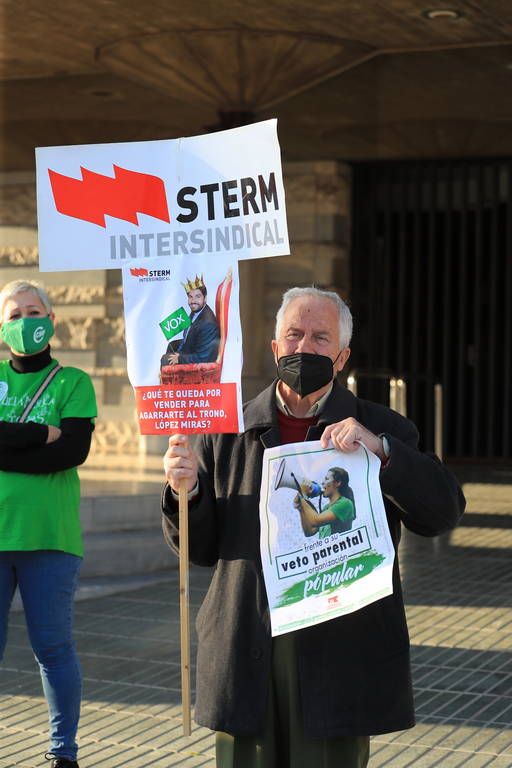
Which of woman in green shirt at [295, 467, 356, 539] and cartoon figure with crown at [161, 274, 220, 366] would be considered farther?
cartoon figure with crown at [161, 274, 220, 366]

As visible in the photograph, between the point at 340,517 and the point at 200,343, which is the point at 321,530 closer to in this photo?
the point at 340,517

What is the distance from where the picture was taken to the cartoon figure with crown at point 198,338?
9.93ft

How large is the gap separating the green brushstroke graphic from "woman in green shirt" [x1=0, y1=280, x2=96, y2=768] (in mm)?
1556

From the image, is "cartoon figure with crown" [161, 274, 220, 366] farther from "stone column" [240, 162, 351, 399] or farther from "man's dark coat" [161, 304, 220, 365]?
"stone column" [240, 162, 351, 399]

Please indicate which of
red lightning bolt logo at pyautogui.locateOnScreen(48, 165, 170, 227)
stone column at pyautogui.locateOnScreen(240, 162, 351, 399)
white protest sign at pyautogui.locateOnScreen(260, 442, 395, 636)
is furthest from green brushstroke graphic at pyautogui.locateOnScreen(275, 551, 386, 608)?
stone column at pyautogui.locateOnScreen(240, 162, 351, 399)

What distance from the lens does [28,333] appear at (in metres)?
4.21

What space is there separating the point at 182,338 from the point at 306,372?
37 cm

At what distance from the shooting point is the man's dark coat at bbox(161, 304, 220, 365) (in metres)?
3.03

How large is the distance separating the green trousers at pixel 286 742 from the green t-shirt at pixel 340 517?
25 cm

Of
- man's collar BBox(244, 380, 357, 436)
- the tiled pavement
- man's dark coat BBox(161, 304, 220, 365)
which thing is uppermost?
man's dark coat BBox(161, 304, 220, 365)

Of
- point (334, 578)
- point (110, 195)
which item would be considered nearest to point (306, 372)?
point (334, 578)

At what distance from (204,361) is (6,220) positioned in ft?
35.8

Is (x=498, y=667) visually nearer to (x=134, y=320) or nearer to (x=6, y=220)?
(x=134, y=320)

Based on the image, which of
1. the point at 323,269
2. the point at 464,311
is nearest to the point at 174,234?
the point at 323,269
